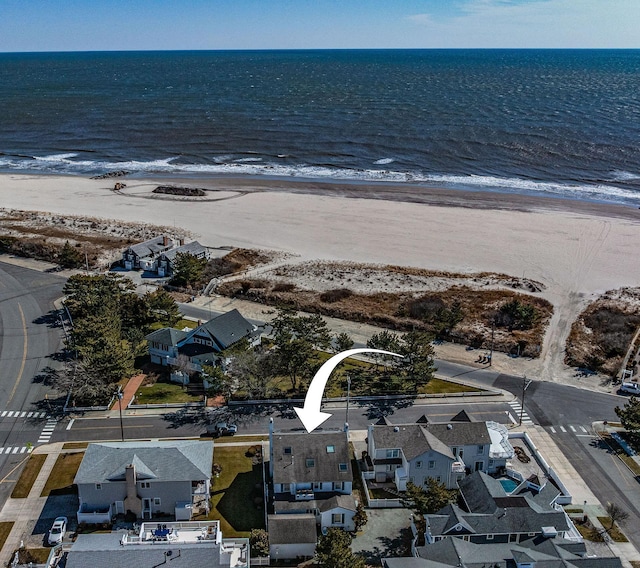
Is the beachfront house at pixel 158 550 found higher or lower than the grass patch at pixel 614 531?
higher

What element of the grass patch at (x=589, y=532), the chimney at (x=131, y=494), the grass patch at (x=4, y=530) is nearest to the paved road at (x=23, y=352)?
the grass patch at (x=4, y=530)

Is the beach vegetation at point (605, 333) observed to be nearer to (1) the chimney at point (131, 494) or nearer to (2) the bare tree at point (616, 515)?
(2) the bare tree at point (616, 515)

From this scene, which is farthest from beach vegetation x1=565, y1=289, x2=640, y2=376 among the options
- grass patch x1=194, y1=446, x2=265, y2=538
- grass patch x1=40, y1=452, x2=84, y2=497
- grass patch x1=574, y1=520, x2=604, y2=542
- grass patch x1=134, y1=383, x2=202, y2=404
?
grass patch x1=40, y1=452, x2=84, y2=497

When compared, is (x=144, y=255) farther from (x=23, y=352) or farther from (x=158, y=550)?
(x=158, y=550)

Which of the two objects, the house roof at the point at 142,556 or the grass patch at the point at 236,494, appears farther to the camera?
the grass patch at the point at 236,494

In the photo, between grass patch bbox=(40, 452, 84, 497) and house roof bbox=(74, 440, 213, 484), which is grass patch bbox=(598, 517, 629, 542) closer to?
house roof bbox=(74, 440, 213, 484)

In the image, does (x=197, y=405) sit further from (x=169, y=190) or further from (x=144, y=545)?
(x=169, y=190)
